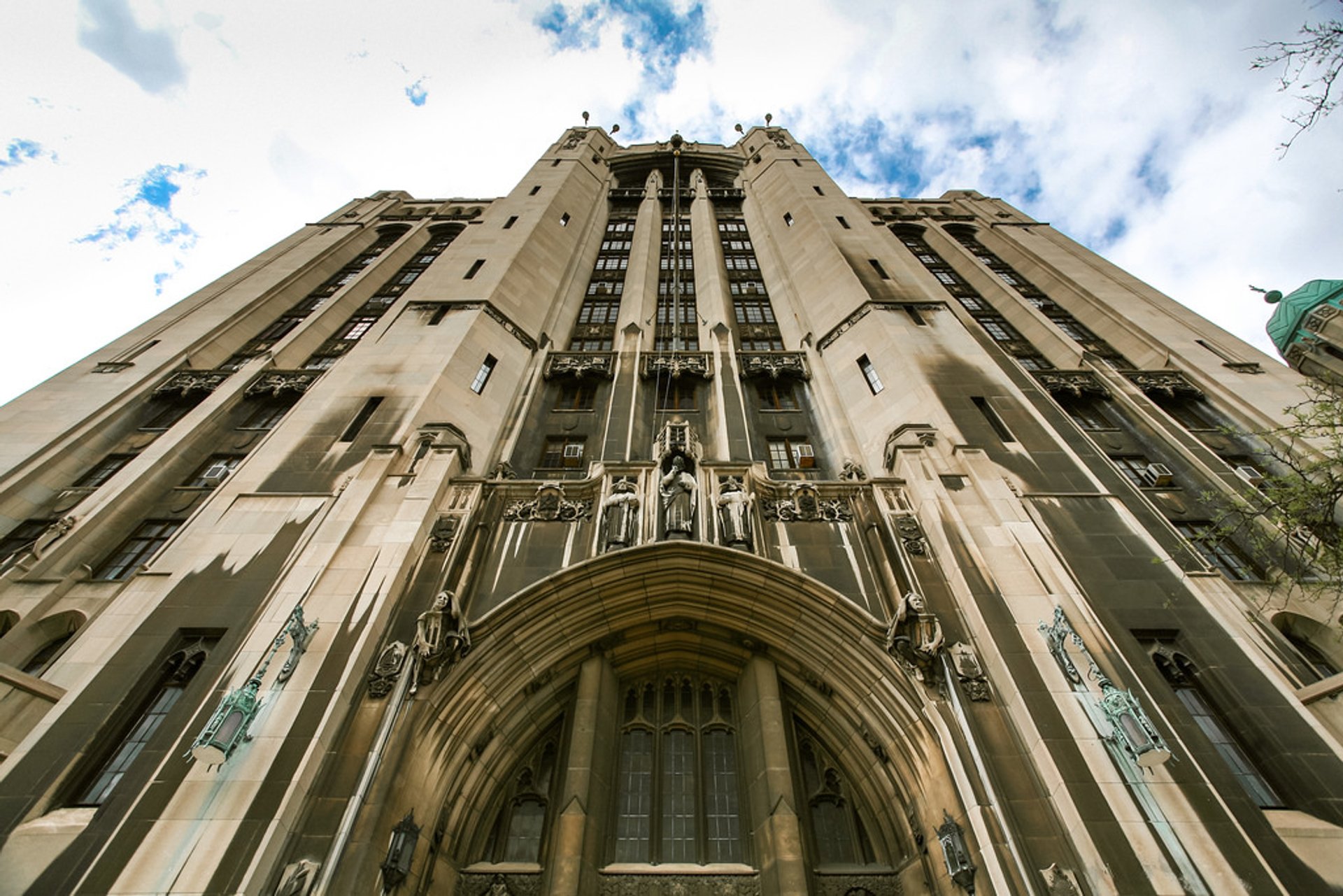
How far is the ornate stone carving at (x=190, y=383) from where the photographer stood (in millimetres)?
21078

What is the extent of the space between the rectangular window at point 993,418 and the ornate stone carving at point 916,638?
21.7 feet

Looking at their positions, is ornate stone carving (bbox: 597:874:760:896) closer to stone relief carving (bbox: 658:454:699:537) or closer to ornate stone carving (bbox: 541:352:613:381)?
stone relief carving (bbox: 658:454:699:537)

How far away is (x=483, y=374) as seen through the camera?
19.3m

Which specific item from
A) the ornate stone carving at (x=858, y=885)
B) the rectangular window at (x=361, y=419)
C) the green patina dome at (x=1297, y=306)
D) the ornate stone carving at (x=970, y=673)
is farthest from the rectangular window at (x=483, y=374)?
the green patina dome at (x=1297, y=306)

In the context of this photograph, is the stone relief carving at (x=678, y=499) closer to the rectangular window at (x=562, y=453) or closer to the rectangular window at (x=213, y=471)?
the rectangular window at (x=562, y=453)

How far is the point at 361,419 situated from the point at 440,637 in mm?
7876

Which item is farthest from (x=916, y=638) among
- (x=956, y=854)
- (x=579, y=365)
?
(x=579, y=365)

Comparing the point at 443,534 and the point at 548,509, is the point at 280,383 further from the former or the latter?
the point at 548,509

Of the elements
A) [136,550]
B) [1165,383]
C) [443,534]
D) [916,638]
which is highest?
[1165,383]

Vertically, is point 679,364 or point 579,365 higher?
point 579,365

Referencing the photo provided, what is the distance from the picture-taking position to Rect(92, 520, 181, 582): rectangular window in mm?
14602

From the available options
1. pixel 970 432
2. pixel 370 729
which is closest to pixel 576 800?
pixel 370 729

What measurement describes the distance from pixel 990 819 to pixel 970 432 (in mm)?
9338

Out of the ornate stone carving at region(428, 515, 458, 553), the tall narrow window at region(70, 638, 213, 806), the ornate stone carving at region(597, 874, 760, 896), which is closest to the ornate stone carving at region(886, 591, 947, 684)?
the ornate stone carving at region(597, 874, 760, 896)
